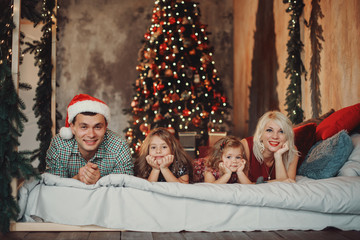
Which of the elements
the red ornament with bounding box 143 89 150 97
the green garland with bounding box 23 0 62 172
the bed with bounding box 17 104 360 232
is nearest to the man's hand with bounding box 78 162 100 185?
the bed with bounding box 17 104 360 232

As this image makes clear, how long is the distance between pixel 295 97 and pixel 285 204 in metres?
2.22

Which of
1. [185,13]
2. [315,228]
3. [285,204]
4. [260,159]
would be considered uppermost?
[185,13]

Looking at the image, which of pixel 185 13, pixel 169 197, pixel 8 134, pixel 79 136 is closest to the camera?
pixel 8 134

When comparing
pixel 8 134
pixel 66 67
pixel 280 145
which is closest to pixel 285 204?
pixel 280 145

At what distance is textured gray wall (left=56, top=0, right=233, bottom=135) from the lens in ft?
23.8

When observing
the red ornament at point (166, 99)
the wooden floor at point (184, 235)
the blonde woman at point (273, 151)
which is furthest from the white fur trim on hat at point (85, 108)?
the red ornament at point (166, 99)

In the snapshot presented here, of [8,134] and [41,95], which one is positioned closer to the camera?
[8,134]

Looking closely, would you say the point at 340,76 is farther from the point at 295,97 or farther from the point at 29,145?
the point at 29,145

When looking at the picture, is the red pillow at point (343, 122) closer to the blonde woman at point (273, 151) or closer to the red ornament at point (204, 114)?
the blonde woman at point (273, 151)

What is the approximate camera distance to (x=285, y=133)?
2.74 metres

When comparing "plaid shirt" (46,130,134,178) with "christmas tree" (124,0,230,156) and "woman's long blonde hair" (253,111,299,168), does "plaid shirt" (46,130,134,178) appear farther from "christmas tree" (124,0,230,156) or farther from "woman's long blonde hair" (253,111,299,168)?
"christmas tree" (124,0,230,156)

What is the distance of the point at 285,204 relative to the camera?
2170 millimetres

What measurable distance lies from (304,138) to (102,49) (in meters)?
5.20

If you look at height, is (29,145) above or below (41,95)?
below
